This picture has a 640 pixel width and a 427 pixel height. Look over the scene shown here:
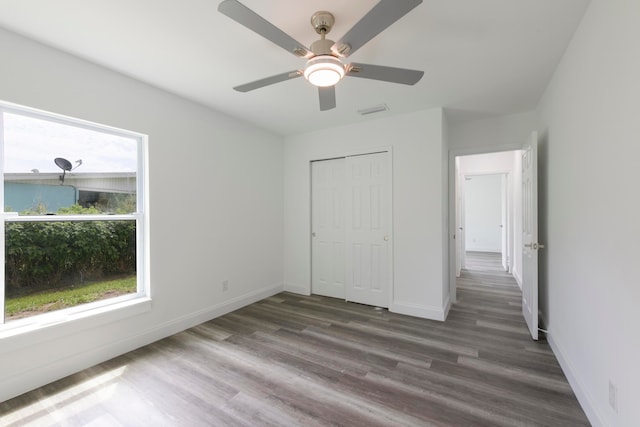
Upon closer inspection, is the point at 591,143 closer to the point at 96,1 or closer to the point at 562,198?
the point at 562,198

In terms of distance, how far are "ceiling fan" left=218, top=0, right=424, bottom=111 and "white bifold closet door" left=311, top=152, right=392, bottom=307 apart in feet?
6.15

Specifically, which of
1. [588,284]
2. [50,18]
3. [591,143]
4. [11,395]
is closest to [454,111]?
[591,143]

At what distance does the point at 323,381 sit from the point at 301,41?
102 inches

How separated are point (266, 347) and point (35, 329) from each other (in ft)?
5.78

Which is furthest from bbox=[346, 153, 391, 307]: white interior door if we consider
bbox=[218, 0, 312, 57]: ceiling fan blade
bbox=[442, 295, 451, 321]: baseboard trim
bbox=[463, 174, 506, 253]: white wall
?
bbox=[463, 174, 506, 253]: white wall

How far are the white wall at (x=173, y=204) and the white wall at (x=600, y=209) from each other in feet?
11.2

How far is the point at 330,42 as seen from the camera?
5.46ft

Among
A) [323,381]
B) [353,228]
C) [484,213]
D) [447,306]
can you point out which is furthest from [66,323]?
[484,213]

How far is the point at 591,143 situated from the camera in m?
1.72

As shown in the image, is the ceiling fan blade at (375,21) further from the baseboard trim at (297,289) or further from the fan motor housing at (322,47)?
the baseboard trim at (297,289)

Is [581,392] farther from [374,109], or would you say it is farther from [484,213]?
[484,213]

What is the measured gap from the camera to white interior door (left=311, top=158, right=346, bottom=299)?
4.07 metres

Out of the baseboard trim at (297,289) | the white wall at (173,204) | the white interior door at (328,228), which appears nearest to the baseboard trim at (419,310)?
the white interior door at (328,228)

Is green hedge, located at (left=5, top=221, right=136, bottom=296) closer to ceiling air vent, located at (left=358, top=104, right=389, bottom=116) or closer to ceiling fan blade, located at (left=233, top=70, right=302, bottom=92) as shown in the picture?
ceiling fan blade, located at (left=233, top=70, right=302, bottom=92)
